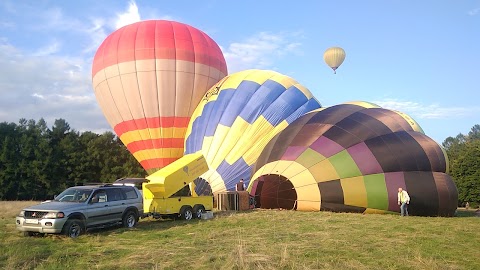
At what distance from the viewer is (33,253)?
843 cm

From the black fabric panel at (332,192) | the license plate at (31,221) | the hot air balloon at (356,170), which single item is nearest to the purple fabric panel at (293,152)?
the hot air balloon at (356,170)

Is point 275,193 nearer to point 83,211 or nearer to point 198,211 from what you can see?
point 198,211

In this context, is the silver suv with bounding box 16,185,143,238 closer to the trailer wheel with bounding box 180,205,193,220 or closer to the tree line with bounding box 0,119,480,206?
the trailer wheel with bounding box 180,205,193,220

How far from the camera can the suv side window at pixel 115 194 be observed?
41.6 feet

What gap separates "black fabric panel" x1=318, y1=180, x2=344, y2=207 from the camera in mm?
15547

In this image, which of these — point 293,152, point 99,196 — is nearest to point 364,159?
point 293,152

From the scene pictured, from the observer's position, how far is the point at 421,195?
51.4 ft

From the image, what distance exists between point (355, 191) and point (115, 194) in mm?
8452

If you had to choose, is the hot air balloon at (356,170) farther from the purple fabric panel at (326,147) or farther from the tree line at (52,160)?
the tree line at (52,160)

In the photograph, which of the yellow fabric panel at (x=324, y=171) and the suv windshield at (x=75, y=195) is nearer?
the suv windshield at (x=75, y=195)

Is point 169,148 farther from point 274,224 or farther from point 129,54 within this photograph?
point 274,224

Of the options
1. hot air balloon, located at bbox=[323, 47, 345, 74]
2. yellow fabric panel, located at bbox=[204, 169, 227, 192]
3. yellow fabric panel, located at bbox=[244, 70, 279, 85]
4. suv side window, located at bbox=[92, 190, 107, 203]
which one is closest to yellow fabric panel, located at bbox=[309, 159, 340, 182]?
yellow fabric panel, located at bbox=[204, 169, 227, 192]

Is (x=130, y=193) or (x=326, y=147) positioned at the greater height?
(x=326, y=147)

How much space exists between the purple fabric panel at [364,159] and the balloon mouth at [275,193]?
261 cm
